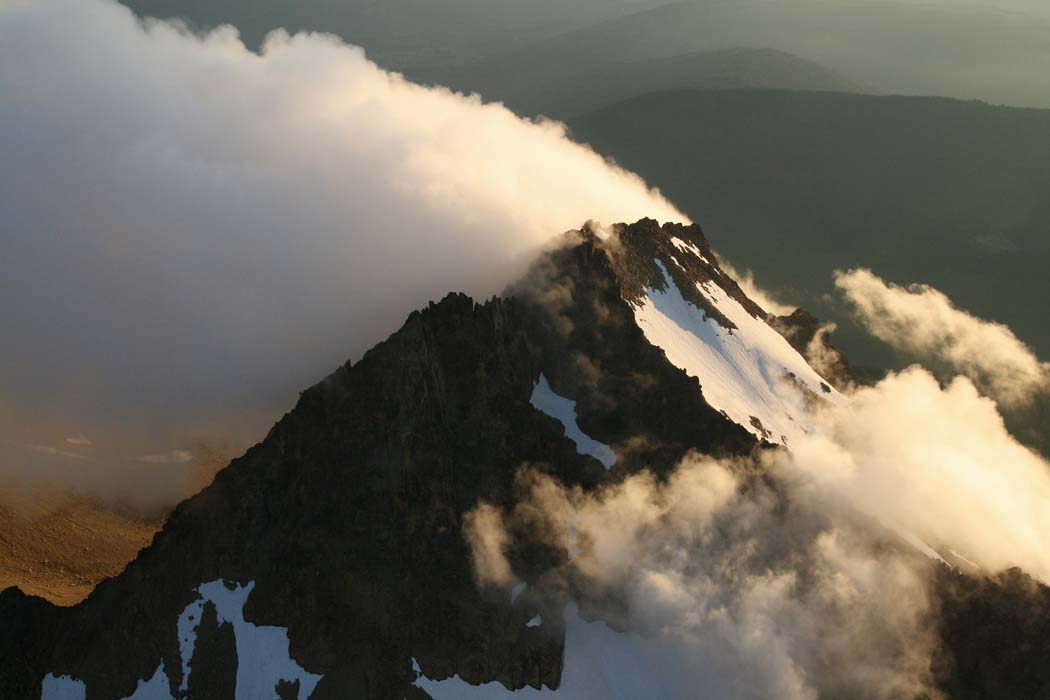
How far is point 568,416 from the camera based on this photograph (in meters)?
133

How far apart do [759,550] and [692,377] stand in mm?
25166

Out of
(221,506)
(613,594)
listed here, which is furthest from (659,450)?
(221,506)

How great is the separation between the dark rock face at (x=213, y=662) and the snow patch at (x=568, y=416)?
4954 cm

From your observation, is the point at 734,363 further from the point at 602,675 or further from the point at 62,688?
the point at 62,688

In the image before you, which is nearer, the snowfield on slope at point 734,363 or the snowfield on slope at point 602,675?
the snowfield on slope at point 602,675

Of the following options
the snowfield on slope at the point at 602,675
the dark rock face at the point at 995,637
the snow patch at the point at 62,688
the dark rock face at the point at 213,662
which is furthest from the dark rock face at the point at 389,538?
the snowfield on slope at the point at 602,675

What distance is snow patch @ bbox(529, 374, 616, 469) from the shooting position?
5143 inches

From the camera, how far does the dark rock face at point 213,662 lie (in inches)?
4609

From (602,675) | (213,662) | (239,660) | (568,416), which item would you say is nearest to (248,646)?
(239,660)

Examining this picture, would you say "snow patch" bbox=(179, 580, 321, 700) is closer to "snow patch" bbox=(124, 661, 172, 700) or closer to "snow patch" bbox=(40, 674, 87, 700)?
"snow patch" bbox=(124, 661, 172, 700)

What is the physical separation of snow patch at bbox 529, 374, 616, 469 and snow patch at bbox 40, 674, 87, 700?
68.6 meters

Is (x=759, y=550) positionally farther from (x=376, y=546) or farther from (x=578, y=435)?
(x=376, y=546)

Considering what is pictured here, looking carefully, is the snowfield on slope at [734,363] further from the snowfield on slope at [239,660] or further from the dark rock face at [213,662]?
the dark rock face at [213,662]

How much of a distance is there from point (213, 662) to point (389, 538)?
26.6 meters
